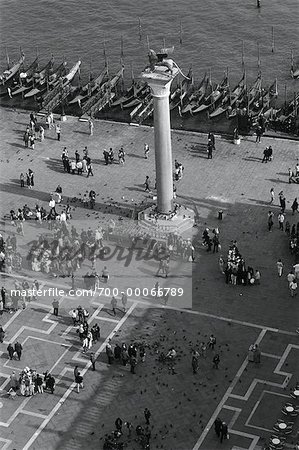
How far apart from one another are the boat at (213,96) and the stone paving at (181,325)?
730 cm

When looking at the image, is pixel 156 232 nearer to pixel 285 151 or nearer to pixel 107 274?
pixel 107 274

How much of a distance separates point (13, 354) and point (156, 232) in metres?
18.0

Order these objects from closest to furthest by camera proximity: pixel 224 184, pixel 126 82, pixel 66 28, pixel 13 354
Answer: pixel 13 354 → pixel 224 184 → pixel 126 82 → pixel 66 28

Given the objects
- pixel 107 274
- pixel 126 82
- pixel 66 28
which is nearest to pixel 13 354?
pixel 107 274

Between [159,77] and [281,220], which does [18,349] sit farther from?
[281,220]

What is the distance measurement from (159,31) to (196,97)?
78.1ft

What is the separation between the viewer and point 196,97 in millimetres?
115062

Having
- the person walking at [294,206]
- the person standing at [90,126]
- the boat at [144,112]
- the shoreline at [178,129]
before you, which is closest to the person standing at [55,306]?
the person walking at [294,206]

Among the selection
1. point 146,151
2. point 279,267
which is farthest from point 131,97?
point 279,267

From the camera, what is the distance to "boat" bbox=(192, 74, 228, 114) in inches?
4456

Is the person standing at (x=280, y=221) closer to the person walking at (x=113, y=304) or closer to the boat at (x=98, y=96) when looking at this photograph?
the person walking at (x=113, y=304)

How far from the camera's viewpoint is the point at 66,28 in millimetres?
139625

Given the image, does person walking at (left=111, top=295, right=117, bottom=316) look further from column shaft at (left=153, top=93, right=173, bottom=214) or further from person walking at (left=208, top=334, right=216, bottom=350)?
column shaft at (left=153, top=93, right=173, bottom=214)

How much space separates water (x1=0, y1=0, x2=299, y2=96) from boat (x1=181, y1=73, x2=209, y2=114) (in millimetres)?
6468
